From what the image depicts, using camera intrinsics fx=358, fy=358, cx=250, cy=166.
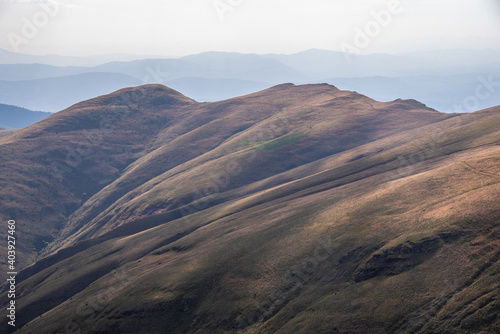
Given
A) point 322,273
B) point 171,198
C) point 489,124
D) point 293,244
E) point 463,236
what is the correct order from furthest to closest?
1. point 171,198
2. point 489,124
3. point 293,244
4. point 322,273
5. point 463,236

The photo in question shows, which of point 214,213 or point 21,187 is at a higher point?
point 21,187

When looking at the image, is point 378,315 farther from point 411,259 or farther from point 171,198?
point 171,198

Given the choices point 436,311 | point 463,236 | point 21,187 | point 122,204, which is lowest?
point 436,311

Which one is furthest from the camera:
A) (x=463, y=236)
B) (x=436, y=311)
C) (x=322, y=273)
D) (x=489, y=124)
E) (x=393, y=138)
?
(x=393, y=138)

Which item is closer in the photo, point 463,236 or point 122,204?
point 463,236

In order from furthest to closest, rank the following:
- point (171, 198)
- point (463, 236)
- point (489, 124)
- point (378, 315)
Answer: point (171, 198) → point (489, 124) → point (463, 236) → point (378, 315)

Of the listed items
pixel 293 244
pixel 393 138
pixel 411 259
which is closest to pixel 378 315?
pixel 411 259

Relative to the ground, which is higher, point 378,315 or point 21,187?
point 21,187

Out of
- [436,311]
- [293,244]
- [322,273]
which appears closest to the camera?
[436,311]

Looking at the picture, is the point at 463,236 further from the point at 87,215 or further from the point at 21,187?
the point at 21,187

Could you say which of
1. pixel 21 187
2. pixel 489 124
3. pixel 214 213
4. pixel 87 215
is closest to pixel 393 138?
pixel 489 124
